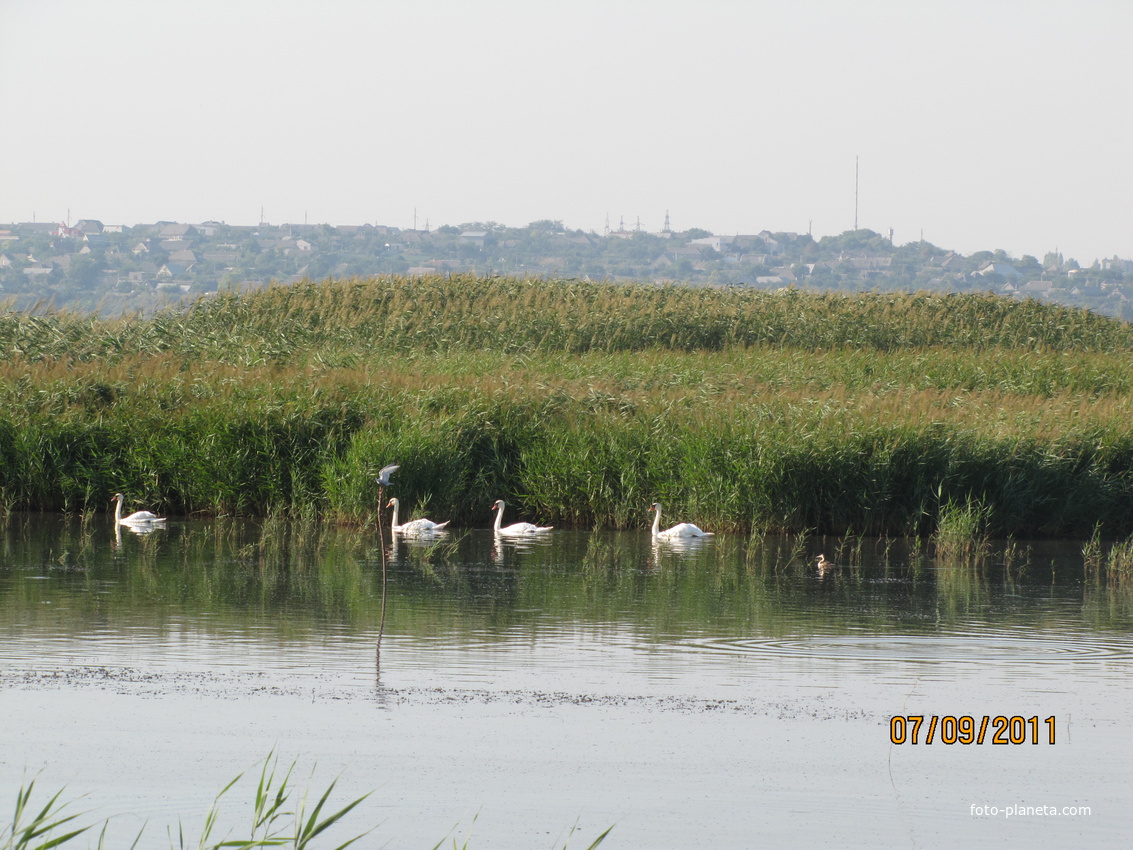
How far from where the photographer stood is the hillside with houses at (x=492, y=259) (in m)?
114

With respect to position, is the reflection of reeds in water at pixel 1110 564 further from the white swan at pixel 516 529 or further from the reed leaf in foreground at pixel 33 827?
the reed leaf in foreground at pixel 33 827

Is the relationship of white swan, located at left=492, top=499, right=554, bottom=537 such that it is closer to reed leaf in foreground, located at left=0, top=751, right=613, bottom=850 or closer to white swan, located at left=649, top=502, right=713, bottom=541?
white swan, located at left=649, top=502, right=713, bottom=541

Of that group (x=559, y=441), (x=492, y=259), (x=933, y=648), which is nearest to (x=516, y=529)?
(x=559, y=441)

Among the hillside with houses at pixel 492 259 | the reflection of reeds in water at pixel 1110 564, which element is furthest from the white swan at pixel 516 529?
the hillside with houses at pixel 492 259

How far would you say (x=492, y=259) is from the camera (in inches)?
6004

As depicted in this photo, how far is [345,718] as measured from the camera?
9086 millimetres

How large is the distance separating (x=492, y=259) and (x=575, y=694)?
473ft

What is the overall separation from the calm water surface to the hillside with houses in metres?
88.0

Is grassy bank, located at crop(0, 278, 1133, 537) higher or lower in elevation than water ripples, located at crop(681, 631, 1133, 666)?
higher

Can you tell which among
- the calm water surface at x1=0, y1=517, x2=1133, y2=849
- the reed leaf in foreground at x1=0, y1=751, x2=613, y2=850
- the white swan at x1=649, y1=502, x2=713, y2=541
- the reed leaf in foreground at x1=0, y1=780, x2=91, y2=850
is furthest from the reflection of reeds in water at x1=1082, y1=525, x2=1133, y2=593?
the reed leaf in foreground at x1=0, y1=780, x2=91, y2=850

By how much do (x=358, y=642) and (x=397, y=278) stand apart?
88.4ft

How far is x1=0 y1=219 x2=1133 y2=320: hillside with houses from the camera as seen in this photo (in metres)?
114

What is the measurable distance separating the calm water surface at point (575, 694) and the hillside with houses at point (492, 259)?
8796 cm

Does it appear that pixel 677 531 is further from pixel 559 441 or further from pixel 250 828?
pixel 250 828
